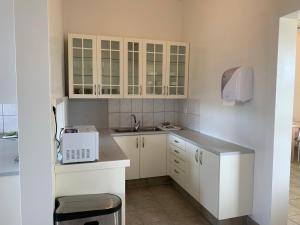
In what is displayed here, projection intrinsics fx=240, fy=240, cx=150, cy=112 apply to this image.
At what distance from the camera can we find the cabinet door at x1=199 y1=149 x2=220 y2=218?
2.46 m

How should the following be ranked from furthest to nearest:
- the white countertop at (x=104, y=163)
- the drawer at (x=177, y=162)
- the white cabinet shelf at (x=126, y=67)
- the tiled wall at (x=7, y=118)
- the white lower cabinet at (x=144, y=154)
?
the white lower cabinet at (x=144, y=154)
the white cabinet shelf at (x=126, y=67)
the drawer at (x=177, y=162)
the tiled wall at (x=7, y=118)
the white countertop at (x=104, y=163)

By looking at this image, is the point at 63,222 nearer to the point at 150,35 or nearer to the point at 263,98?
the point at 263,98

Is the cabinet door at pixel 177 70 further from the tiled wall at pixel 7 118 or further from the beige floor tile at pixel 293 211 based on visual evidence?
the tiled wall at pixel 7 118

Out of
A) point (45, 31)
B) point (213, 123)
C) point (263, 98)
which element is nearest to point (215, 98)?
point (213, 123)

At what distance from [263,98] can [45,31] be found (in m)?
2.02

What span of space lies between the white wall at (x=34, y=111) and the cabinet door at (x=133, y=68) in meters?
2.14

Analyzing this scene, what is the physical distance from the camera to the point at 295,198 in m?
3.19

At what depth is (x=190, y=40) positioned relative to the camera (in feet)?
12.7

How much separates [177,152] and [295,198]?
1.66m

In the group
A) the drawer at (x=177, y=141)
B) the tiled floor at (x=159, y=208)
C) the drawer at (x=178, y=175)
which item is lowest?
the tiled floor at (x=159, y=208)

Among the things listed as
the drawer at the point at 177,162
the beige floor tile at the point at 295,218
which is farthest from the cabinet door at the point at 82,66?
the beige floor tile at the point at 295,218

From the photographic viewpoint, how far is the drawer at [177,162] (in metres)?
3.27

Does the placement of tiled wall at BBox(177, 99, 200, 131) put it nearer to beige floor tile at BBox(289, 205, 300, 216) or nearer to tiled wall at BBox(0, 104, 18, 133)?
beige floor tile at BBox(289, 205, 300, 216)

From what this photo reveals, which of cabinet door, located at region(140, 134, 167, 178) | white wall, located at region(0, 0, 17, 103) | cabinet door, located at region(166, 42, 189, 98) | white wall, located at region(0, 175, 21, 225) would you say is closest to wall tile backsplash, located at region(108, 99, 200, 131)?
cabinet door, located at region(166, 42, 189, 98)
